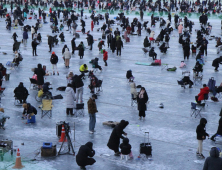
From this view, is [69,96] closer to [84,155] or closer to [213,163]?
[84,155]

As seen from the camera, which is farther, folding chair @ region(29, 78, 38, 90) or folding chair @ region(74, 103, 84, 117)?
folding chair @ region(29, 78, 38, 90)

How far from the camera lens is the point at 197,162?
13172mm

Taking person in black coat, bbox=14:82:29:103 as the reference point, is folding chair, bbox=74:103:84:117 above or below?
below

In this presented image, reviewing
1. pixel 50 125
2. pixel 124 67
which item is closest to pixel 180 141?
pixel 50 125

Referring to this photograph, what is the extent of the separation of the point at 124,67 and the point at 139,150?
14423mm

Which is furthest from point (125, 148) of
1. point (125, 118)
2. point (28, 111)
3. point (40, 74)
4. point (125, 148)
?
point (40, 74)

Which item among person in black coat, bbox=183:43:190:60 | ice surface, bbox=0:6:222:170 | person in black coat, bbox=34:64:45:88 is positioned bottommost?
ice surface, bbox=0:6:222:170

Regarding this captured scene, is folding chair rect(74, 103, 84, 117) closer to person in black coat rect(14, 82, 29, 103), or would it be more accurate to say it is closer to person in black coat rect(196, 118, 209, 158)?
person in black coat rect(14, 82, 29, 103)

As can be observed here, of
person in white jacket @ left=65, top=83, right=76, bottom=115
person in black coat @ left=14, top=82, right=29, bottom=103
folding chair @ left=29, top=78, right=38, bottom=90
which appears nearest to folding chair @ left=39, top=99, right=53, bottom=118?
person in white jacket @ left=65, top=83, right=76, bottom=115

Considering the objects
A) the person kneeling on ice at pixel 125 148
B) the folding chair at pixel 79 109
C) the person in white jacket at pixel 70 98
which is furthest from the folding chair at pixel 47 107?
the person kneeling on ice at pixel 125 148

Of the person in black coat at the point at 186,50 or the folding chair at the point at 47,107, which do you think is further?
the person in black coat at the point at 186,50

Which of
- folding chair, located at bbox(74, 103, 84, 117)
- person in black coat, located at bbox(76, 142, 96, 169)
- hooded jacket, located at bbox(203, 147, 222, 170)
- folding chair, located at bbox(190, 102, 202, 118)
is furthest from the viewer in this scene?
folding chair, located at bbox(190, 102, 202, 118)

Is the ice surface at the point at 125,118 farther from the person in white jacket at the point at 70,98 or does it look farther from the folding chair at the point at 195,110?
the person in white jacket at the point at 70,98

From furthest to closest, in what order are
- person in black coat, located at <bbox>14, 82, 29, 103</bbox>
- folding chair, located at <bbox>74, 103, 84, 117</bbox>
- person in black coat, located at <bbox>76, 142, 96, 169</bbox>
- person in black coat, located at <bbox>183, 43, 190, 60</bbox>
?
person in black coat, located at <bbox>183, 43, 190, 60</bbox>, person in black coat, located at <bbox>14, 82, 29, 103</bbox>, folding chair, located at <bbox>74, 103, 84, 117</bbox>, person in black coat, located at <bbox>76, 142, 96, 169</bbox>
